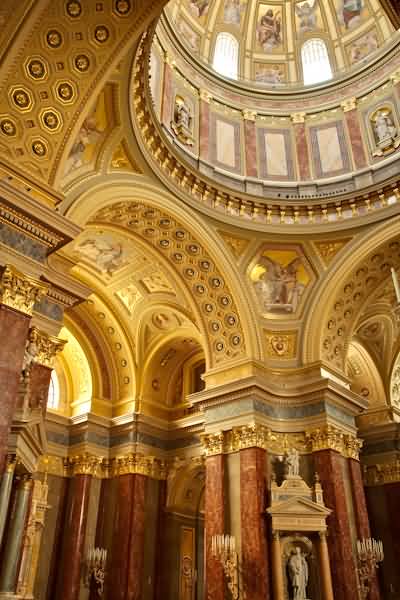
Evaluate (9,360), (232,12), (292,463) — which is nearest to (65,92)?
(9,360)

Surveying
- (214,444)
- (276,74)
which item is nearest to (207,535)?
(214,444)

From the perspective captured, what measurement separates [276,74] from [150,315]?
31.8 ft

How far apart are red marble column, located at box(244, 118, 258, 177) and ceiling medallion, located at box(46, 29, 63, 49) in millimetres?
8769

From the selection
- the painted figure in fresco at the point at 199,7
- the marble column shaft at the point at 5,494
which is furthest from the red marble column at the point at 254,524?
the painted figure in fresco at the point at 199,7

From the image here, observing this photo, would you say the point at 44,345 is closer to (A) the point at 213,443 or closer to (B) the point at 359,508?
(A) the point at 213,443

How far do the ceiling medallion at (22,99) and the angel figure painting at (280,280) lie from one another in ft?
28.5

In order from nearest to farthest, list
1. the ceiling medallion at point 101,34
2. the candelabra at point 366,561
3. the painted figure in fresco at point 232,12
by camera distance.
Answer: the ceiling medallion at point 101,34 → the candelabra at point 366,561 → the painted figure in fresco at point 232,12

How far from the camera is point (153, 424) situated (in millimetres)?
18609

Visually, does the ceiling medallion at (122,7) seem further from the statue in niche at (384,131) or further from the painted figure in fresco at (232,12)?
the painted figure in fresco at (232,12)

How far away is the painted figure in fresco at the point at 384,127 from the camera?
54.8ft

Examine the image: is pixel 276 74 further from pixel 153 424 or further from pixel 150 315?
pixel 153 424

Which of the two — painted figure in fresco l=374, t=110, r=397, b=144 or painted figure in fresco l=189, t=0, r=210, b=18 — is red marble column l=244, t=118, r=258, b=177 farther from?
painted figure in fresco l=189, t=0, r=210, b=18

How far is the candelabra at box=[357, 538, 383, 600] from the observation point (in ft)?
44.3

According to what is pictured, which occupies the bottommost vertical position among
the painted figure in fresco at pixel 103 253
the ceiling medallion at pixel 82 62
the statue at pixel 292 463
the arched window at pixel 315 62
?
the statue at pixel 292 463
